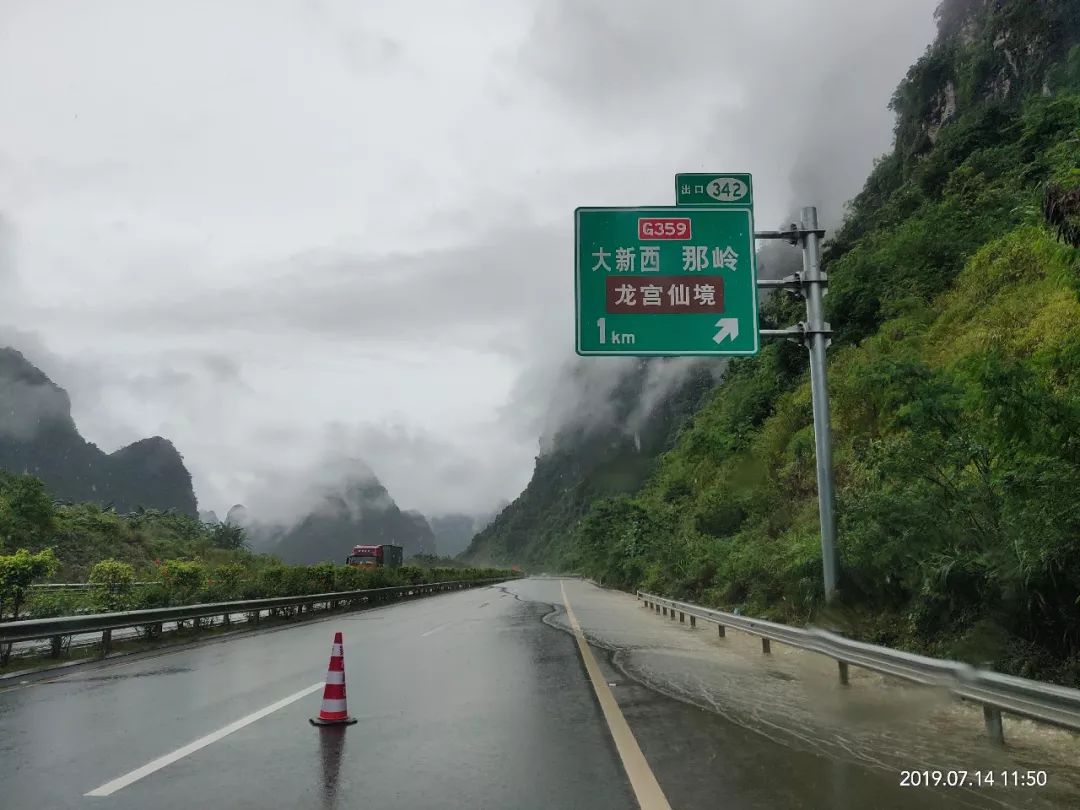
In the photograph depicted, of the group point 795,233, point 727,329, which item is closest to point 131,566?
point 727,329

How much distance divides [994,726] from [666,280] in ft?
26.5

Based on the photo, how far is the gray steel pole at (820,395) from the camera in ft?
38.4

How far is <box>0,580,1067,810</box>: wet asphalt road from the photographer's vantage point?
5027 millimetres

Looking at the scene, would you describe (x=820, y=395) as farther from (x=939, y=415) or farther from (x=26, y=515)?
(x=26, y=515)

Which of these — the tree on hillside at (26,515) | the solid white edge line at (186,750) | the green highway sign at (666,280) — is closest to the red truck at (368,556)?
the tree on hillside at (26,515)

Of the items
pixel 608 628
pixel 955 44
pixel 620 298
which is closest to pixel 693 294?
pixel 620 298

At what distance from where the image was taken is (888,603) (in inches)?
502

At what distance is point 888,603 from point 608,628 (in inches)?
317

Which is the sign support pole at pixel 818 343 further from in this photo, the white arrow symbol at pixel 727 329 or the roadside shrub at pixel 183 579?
the roadside shrub at pixel 183 579

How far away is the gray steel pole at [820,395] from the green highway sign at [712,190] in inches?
43.7

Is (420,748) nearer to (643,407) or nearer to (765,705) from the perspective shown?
(765,705)

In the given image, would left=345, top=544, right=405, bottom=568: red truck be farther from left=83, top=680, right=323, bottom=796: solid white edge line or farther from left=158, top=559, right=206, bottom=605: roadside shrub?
left=83, top=680, right=323, bottom=796: solid white edge line

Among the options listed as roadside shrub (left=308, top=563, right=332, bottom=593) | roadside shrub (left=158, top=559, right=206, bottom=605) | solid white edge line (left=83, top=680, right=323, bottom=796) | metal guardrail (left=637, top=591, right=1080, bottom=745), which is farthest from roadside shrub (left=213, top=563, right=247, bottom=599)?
metal guardrail (left=637, top=591, right=1080, bottom=745)

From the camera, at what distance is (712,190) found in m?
13.3
